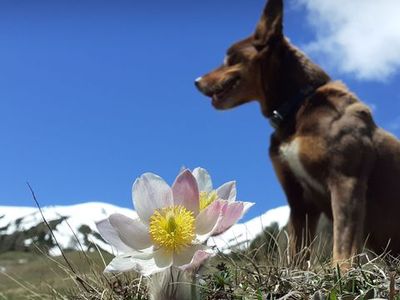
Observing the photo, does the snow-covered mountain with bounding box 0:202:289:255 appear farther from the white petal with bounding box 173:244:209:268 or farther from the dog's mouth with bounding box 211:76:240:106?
the dog's mouth with bounding box 211:76:240:106

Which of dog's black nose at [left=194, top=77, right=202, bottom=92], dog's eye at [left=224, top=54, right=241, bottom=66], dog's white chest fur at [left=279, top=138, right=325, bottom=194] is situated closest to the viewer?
dog's white chest fur at [left=279, top=138, right=325, bottom=194]

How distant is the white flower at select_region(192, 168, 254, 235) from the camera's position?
175 centimetres

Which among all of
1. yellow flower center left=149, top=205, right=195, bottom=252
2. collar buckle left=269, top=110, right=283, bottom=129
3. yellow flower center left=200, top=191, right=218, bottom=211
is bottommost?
yellow flower center left=149, top=205, right=195, bottom=252

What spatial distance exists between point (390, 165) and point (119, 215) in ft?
13.7

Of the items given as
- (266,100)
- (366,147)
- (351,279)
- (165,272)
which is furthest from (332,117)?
(165,272)

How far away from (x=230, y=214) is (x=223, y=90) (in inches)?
181

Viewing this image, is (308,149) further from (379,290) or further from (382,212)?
(379,290)

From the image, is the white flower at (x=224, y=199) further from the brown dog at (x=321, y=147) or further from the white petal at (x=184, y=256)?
the brown dog at (x=321, y=147)

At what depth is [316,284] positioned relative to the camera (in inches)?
91.6

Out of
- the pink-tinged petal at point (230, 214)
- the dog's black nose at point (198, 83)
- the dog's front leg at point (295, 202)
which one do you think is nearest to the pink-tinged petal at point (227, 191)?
the pink-tinged petal at point (230, 214)

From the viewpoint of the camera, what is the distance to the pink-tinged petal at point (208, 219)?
1710 mm

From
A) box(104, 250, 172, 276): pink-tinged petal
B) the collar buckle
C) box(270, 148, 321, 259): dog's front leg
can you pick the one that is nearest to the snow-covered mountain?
box(104, 250, 172, 276): pink-tinged petal

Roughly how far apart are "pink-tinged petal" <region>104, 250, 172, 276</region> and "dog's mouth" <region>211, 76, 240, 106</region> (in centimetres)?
457

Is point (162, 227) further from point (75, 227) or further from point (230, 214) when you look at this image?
point (75, 227)
